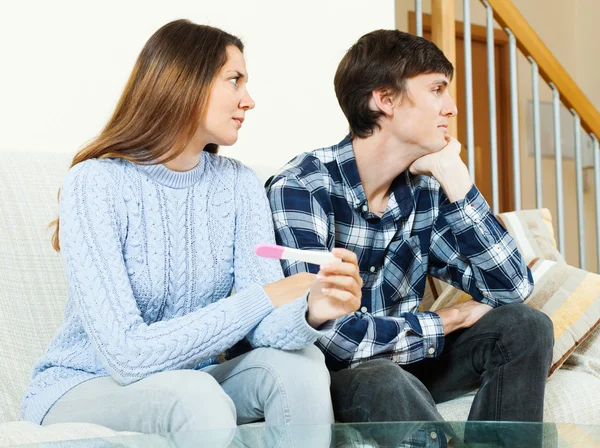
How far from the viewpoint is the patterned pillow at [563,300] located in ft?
5.75

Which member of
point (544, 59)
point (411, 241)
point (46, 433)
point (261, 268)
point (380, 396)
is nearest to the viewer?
point (46, 433)

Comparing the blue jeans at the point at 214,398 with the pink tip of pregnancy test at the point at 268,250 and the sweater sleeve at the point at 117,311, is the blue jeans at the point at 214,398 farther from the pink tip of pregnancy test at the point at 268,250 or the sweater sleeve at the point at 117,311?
the pink tip of pregnancy test at the point at 268,250

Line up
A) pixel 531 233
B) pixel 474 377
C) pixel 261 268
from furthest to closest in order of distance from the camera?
pixel 531 233 → pixel 474 377 → pixel 261 268

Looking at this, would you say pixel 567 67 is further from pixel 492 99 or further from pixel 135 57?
pixel 135 57

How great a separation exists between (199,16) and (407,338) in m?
1.00

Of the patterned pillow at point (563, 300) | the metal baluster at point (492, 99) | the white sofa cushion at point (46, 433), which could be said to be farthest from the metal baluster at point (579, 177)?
the white sofa cushion at point (46, 433)

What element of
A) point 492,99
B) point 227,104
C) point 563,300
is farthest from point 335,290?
point 492,99

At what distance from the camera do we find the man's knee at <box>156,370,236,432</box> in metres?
1.08

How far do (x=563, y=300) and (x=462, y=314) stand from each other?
330 millimetres

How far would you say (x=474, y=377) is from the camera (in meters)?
1.58

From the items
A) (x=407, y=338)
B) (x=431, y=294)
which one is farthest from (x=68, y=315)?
(x=431, y=294)

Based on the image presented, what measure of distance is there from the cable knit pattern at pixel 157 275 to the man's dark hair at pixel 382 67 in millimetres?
365

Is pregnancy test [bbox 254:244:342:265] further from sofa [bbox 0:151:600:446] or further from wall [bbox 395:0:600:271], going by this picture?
wall [bbox 395:0:600:271]

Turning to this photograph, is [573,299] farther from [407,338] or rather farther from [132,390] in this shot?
[132,390]
